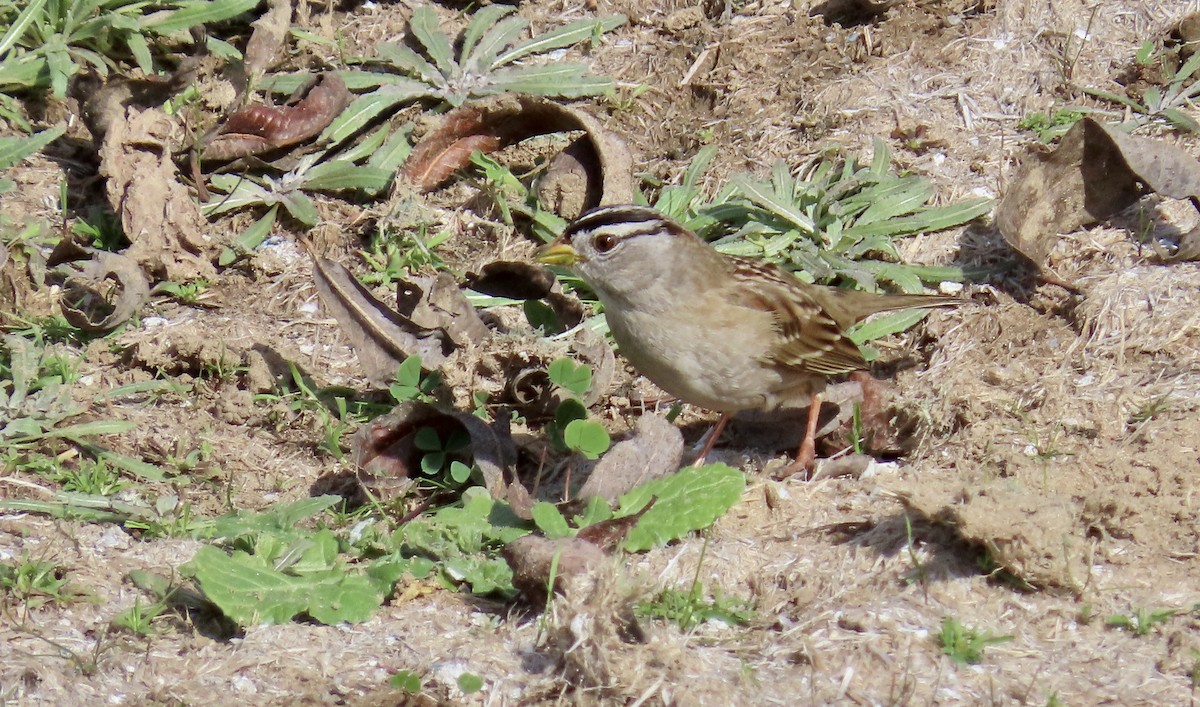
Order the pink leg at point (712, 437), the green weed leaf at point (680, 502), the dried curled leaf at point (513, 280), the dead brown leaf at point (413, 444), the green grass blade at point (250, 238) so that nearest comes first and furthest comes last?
the green weed leaf at point (680, 502)
the dead brown leaf at point (413, 444)
the pink leg at point (712, 437)
the dried curled leaf at point (513, 280)
the green grass blade at point (250, 238)

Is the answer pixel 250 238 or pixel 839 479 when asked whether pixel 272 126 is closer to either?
pixel 250 238

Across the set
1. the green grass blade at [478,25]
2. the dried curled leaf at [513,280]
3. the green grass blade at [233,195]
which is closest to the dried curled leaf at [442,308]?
the dried curled leaf at [513,280]

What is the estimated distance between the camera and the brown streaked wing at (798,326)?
5.82m

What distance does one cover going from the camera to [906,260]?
22.2ft

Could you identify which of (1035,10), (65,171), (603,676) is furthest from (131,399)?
(1035,10)

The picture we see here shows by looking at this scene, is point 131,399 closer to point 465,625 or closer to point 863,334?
point 465,625

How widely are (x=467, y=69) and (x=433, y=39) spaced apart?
0.27 metres

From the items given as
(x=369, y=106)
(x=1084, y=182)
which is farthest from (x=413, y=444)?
(x=1084, y=182)

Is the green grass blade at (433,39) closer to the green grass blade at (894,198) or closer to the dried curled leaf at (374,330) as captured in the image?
the dried curled leaf at (374,330)

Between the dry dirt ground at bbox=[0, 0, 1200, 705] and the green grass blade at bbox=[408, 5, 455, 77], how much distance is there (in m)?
0.25

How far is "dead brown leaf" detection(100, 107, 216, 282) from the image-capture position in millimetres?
6672

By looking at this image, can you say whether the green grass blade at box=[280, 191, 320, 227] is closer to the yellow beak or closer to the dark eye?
the yellow beak

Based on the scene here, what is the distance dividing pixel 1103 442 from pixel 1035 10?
3103 millimetres

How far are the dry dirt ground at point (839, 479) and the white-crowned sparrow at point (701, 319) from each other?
43 cm
